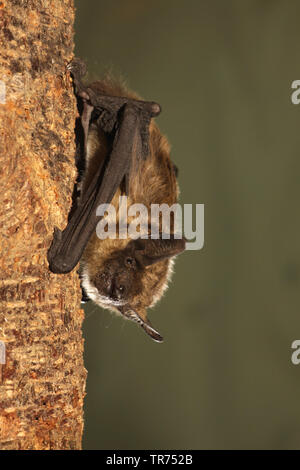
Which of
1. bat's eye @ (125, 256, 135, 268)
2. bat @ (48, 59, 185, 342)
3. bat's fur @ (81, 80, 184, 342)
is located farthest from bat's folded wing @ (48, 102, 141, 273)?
bat's eye @ (125, 256, 135, 268)

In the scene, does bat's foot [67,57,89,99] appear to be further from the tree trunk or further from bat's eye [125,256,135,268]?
bat's eye [125,256,135,268]

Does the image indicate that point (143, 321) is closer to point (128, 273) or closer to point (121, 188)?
point (128, 273)

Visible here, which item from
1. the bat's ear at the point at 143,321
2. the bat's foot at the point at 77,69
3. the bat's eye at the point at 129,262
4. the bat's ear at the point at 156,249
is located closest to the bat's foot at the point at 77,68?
the bat's foot at the point at 77,69

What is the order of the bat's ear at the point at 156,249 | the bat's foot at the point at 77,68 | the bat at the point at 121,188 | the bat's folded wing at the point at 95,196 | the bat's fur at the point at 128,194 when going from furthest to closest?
the bat's fur at the point at 128,194 → the bat's ear at the point at 156,249 → the bat at the point at 121,188 → the bat's foot at the point at 77,68 → the bat's folded wing at the point at 95,196

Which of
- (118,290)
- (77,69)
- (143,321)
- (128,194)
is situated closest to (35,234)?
(77,69)

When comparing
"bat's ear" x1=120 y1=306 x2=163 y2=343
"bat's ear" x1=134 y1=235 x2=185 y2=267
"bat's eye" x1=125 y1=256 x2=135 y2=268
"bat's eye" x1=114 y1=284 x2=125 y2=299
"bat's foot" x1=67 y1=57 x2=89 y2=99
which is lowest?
"bat's ear" x1=120 y1=306 x2=163 y2=343

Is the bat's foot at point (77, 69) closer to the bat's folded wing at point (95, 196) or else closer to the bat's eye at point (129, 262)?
the bat's folded wing at point (95, 196)
